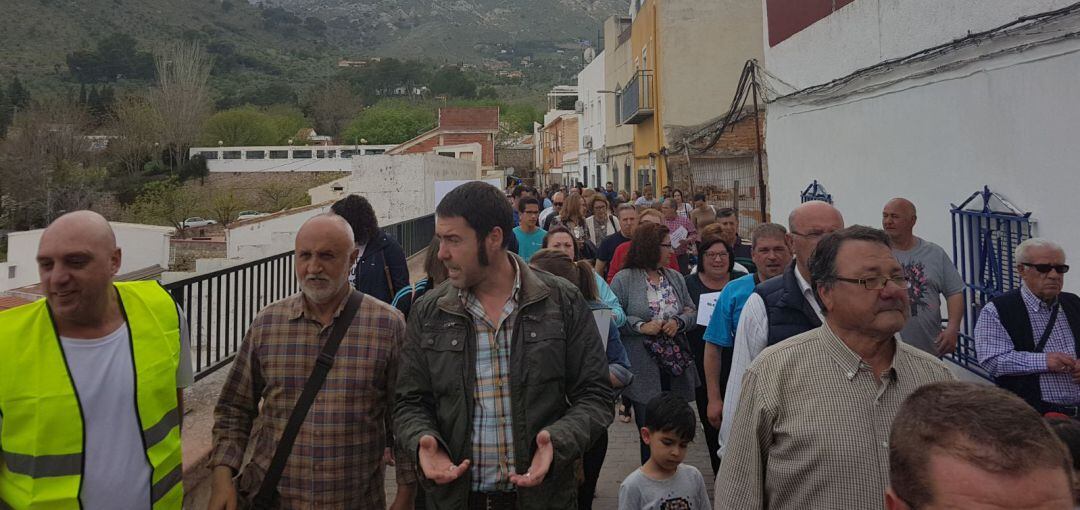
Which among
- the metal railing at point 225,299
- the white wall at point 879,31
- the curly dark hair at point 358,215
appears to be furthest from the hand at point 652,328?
the white wall at point 879,31

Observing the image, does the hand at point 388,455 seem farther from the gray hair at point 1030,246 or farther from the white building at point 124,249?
the white building at point 124,249

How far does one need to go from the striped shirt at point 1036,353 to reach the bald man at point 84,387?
4.23 meters

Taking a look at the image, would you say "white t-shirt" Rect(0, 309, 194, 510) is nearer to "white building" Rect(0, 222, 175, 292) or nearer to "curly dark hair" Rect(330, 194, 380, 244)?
"curly dark hair" Rect(330, 194, 380, 244)

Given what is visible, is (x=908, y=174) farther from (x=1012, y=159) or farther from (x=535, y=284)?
(x=535, y=284)

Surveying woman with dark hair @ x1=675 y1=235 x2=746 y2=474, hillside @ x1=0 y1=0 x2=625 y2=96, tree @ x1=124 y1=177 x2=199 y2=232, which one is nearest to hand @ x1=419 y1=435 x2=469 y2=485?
woman with dark hair @ x1=675 y1=235 x2=746 y2=474

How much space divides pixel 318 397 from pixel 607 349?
1.69m

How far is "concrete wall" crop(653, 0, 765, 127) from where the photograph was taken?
21.8m

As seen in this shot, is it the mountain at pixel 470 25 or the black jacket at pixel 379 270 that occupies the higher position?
the mountain at pixel 470 25

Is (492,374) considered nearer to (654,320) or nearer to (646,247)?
(654,320)

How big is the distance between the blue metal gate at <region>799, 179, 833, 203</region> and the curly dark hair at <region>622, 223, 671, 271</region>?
5.09m

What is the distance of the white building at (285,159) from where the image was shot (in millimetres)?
56594

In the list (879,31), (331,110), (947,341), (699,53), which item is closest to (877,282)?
(947,341)

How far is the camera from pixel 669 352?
4953 mm

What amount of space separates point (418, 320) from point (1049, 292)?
3.54 metres
